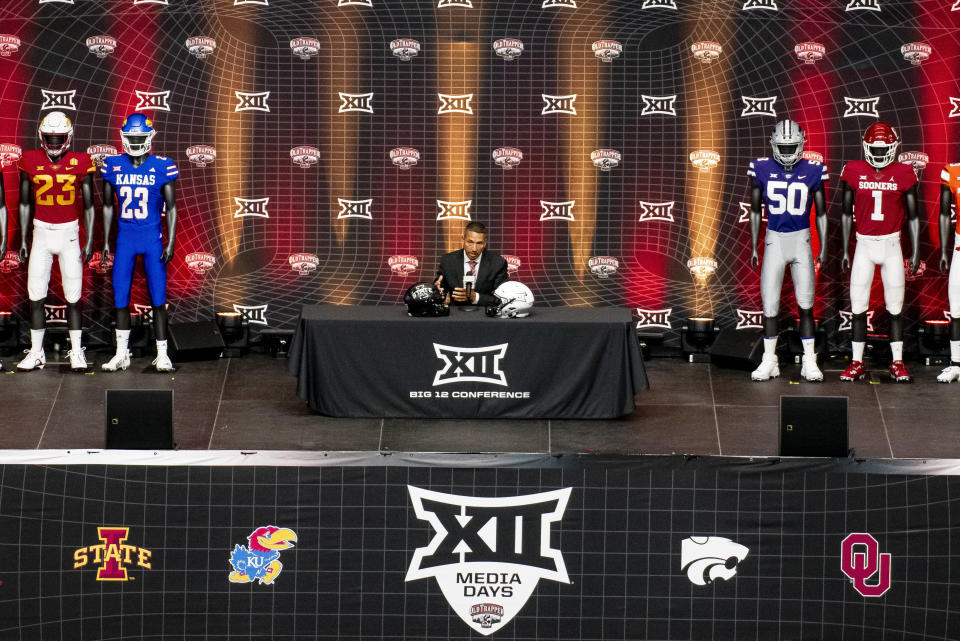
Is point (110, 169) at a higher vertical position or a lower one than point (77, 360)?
higher

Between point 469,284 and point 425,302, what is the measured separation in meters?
0.74

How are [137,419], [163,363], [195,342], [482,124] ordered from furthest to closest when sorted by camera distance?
[482,124], [195,342], [163,363], [137,419]

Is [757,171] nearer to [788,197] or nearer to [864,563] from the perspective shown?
[788,197]

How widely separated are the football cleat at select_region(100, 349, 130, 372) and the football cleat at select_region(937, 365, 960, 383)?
276 inches

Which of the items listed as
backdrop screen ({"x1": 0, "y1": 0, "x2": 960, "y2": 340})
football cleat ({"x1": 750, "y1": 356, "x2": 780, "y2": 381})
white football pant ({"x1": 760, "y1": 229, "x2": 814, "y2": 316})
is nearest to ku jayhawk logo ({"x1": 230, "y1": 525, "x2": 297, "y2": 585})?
football cleat ({"x1": 750, "y1": 356, "x2": 780, "y2": 381})

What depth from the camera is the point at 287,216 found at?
45.8 ft

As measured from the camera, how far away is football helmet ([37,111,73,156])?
12773mm

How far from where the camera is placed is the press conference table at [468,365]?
11.3 meters

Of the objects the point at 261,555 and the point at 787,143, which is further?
the point at 787,143

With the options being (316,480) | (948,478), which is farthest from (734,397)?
(316,480)

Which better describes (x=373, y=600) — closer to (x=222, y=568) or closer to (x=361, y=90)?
(x=222, y=568)

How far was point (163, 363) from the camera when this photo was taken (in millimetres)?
13055

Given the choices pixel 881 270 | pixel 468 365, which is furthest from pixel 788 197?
pixel 468 365

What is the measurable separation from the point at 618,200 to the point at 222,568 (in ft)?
21.9
